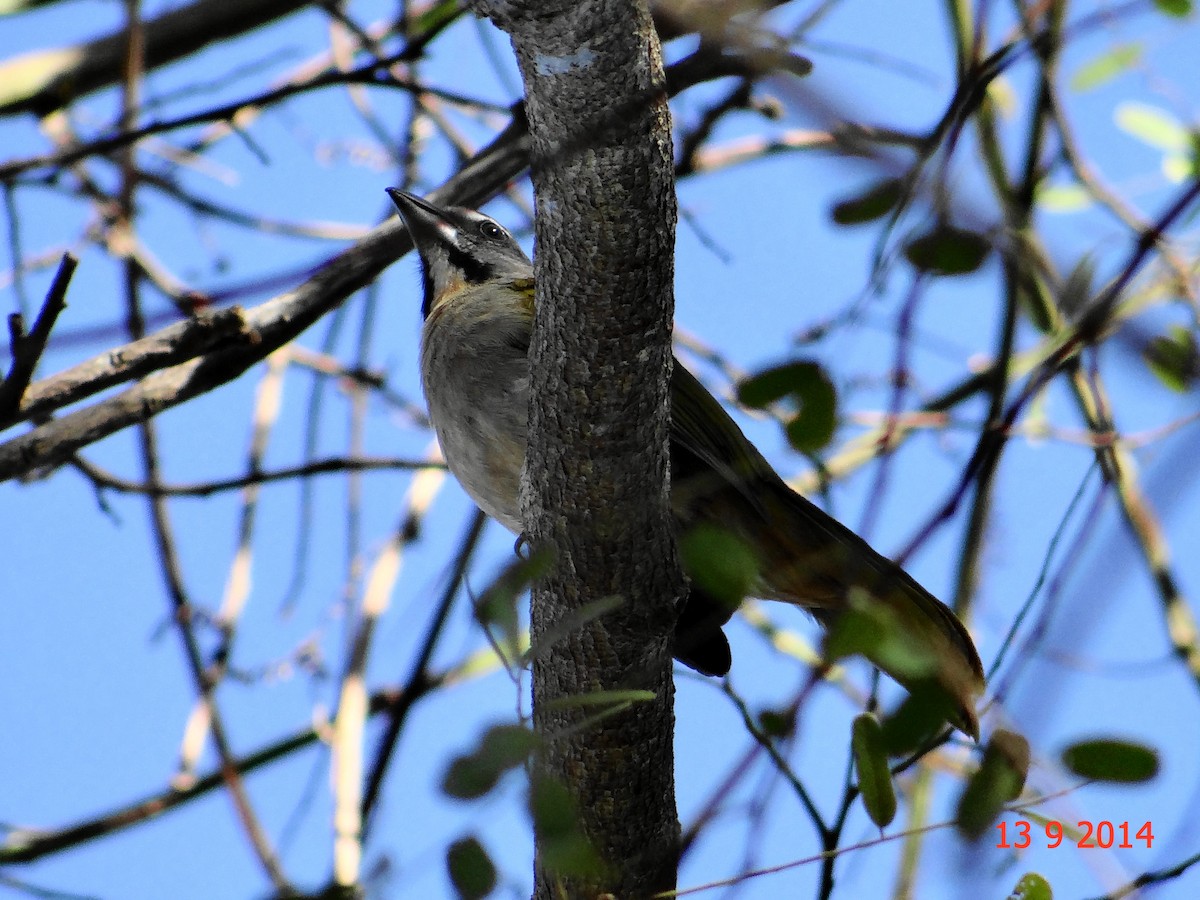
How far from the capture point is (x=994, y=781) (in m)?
1.55

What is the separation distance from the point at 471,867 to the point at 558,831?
0.83ft

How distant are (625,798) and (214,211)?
2889 millimetres

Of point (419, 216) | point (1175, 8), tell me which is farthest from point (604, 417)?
point (419, 216)

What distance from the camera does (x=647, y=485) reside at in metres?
2.68

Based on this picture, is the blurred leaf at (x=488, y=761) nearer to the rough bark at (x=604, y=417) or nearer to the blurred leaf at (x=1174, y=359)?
the rough bark at (x=604, y=417)

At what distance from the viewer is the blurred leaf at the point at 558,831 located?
1.43 meters

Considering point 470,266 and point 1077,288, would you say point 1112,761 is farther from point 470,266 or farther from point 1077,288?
point 470,266

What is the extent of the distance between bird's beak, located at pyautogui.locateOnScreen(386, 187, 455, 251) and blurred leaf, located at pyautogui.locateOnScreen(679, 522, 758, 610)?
97.2 inches

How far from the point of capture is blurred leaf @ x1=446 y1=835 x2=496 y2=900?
166 cm

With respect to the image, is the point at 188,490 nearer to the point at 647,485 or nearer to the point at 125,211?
the point at 125,211

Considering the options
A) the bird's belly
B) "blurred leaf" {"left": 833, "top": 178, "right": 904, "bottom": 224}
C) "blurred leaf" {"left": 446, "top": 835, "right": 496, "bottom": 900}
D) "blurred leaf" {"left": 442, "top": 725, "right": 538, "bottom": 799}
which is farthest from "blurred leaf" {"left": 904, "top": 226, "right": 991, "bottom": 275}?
the bird's belly

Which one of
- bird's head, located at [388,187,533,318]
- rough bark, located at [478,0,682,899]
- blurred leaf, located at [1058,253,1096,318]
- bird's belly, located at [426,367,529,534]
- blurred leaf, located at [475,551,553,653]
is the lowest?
blurred leaf, located at [1058,253,1096,318]

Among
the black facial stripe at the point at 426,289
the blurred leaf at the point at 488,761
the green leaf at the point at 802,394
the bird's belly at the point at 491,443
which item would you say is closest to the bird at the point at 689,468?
the bird's belly at the point at 491,443

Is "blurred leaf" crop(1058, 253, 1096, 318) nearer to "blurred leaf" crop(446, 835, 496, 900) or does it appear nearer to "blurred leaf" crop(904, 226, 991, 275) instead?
"blurred leaf" crop(904, 226, 991, 275)
